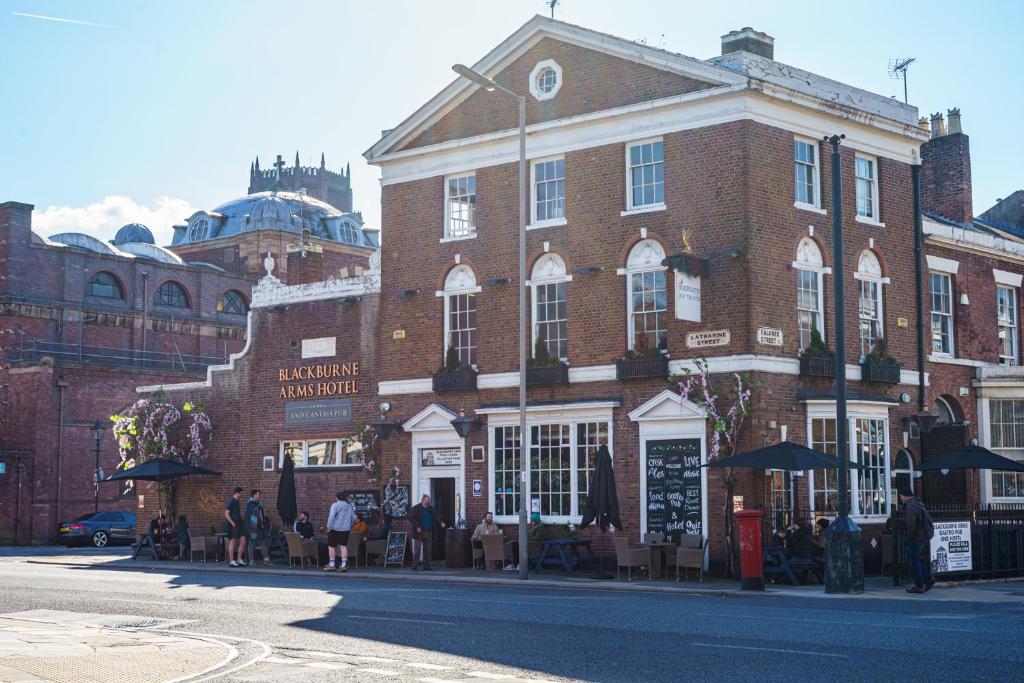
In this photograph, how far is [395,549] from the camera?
31.3m

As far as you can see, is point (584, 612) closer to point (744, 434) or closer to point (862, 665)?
point (862, 665)

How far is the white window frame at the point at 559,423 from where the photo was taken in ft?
94.9

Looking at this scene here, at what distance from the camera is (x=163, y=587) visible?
23.8 meters

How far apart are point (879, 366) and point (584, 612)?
14.1m

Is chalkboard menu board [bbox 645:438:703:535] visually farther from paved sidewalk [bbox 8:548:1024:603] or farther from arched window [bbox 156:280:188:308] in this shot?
arched window [bbox 156:280:188:308]

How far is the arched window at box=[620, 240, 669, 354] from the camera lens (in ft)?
93.6

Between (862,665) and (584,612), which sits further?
(584,612)

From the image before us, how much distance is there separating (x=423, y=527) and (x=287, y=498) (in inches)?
199

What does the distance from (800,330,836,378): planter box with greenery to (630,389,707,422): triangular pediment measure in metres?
2.59

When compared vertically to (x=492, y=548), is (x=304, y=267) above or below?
above

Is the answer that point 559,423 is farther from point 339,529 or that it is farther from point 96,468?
point 96,468

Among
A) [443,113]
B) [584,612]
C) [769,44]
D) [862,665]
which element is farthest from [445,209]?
[862,665]

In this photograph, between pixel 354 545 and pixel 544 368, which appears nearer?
pixel 544 368

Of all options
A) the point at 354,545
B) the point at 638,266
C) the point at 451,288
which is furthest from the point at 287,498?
the point at 638,266
